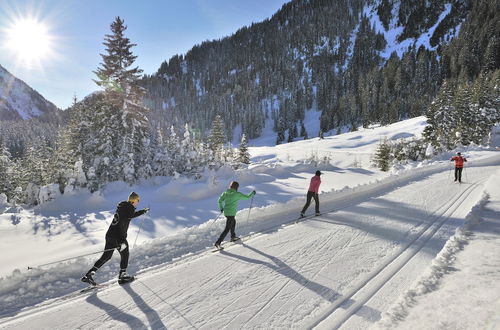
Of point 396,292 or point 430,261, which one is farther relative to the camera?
point 430,261

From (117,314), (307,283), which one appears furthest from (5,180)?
(307,283)

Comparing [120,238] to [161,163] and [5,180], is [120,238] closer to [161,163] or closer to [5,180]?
[161,163]

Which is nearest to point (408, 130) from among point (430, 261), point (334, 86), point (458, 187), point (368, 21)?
point (458, 187)

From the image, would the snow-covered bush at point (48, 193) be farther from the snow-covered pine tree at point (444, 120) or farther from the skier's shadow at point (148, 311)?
the snow-covered pine tree at point (444, 120)

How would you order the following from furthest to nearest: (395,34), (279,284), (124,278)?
1. (395,34)
2. (124,278)
3. (279,284)

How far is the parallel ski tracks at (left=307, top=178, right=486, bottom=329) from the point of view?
402 cm

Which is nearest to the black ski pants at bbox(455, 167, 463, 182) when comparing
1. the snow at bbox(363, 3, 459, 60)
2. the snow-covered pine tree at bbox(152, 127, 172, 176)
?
the snow-covered pine tree at bbox(152, 127, 172, 176)

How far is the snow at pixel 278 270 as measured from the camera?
4.03 metres

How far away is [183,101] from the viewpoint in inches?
6969

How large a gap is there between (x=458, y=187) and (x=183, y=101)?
577ft

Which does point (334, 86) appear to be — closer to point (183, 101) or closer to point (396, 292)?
point (183, 101)

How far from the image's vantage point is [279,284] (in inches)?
197

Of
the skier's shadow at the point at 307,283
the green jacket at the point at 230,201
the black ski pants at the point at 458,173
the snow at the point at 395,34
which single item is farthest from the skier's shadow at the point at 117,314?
the snow at the point at 395,34

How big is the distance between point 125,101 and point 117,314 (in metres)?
18.5
